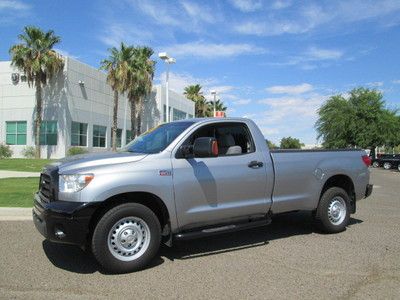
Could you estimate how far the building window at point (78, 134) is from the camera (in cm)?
3822

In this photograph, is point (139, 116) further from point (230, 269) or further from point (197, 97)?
point (230, 269)

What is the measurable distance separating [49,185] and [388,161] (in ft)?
141

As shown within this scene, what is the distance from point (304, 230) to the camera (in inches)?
318

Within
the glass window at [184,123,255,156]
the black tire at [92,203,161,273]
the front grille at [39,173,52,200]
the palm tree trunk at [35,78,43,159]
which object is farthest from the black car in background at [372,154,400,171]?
the front grille at [39,173,52,200]

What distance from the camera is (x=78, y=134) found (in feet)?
128

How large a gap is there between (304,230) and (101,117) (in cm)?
3676

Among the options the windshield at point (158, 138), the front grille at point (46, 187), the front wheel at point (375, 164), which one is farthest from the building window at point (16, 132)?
the front grille at point (46, 187)

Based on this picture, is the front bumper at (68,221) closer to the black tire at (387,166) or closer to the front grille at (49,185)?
the front grille at (49,185)

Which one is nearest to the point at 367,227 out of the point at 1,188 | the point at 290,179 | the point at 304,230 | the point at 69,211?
the point at 304,230

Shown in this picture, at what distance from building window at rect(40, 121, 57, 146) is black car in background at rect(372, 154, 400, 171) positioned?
3073 centimetres

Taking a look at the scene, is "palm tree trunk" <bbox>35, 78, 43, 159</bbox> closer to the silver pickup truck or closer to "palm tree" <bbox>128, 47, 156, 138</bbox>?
"palm tree" <bbox>128, 47, 156, 138</bbox>

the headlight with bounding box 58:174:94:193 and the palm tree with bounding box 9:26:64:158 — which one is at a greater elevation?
the palm tree with bounding box 9:26:64:158

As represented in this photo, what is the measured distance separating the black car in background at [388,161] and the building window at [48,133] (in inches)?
1210

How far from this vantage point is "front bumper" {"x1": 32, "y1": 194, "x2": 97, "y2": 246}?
16.9ft
